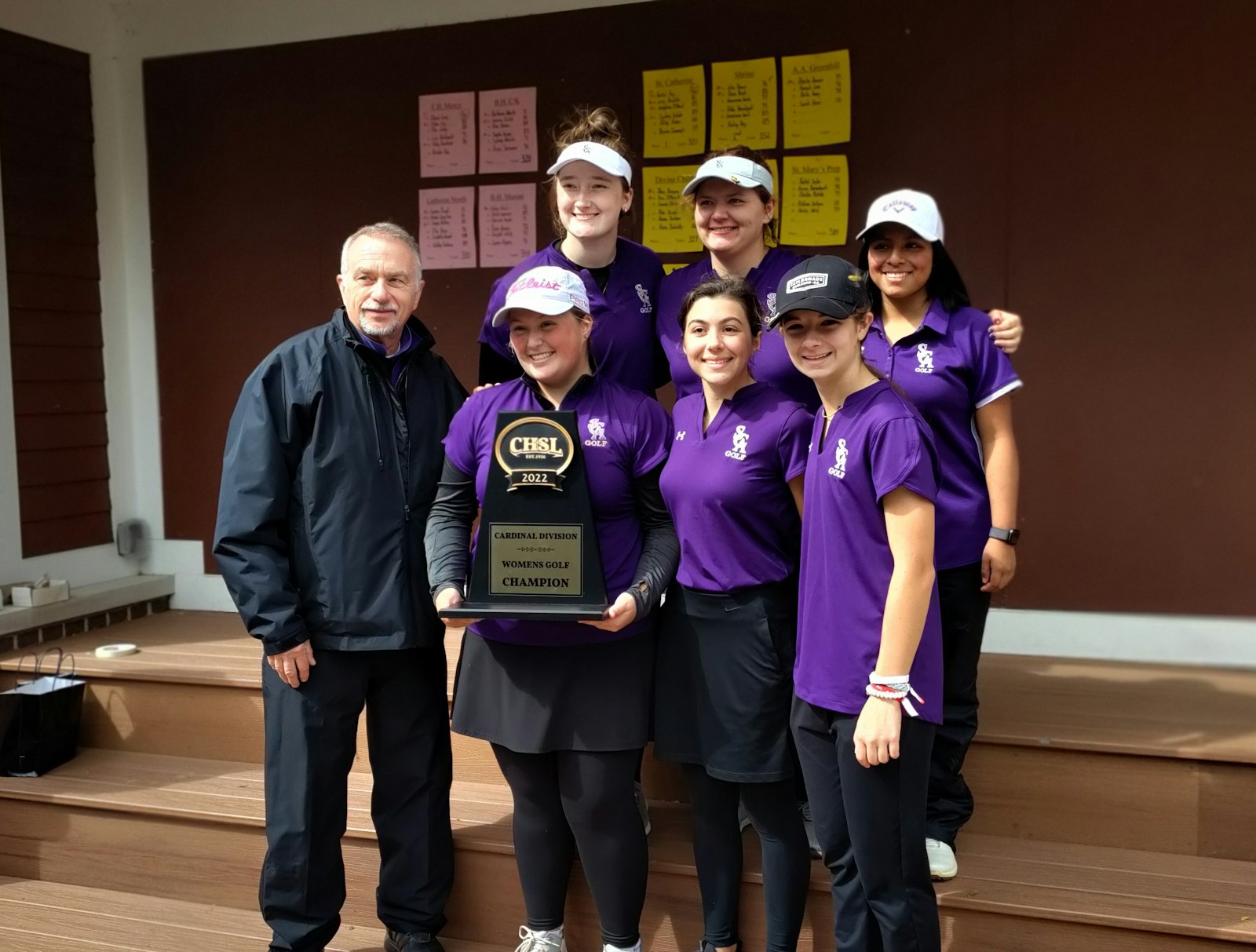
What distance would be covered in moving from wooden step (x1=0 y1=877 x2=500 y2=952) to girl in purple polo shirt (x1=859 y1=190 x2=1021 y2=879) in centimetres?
147

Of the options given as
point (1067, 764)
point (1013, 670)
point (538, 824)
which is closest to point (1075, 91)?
point (1013, 670)

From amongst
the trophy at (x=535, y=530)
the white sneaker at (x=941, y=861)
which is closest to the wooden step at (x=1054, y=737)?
the white sneaker at (x=941, y=861)

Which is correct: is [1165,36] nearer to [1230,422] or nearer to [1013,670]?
[1230,422]

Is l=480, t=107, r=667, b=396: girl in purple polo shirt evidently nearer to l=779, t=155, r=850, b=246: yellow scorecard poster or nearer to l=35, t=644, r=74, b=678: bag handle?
l=779, t=155, r=850, b=246: yellow scorecard poster

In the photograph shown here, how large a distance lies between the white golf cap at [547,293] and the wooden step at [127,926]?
161 centimetres

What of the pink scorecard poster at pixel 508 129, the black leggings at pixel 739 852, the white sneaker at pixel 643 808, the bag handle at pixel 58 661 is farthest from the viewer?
the pink scorecard poster at pixel 508 129

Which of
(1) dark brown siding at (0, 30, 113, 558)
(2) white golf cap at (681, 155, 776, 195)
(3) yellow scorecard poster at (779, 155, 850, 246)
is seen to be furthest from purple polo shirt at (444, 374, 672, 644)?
(1) dark brown siding at (0, 30, 113, 558)

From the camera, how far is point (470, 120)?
4090 mm

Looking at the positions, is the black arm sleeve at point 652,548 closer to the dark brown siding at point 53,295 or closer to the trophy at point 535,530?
the trophy at point 535,530

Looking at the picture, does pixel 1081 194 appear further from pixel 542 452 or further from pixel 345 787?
pixel 345 787

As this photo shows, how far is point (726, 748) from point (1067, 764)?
1.03 m

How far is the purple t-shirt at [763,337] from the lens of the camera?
91.6 inches

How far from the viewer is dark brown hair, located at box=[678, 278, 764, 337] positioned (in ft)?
7.01

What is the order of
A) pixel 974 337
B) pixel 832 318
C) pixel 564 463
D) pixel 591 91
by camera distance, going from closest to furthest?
pixel 832 318 → pixel 564 463 → pixel 974 337 → pixel 591 91
